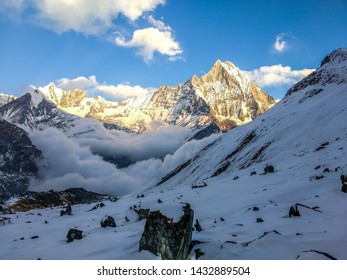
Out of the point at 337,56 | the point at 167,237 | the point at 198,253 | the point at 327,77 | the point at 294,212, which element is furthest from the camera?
the point at 337,56

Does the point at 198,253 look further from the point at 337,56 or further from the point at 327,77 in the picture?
the point at 337,56

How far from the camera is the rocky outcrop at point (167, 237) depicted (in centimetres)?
1314

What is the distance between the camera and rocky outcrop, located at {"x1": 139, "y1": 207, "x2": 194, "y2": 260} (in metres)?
13.1

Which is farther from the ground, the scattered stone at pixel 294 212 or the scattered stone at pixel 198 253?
the scattered stone at pixel 294 212

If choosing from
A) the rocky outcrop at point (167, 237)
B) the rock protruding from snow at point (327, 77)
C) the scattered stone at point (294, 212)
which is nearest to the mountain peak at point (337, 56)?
the rock protruding from snow at point (327, 77)

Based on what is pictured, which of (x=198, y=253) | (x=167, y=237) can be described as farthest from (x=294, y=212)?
(x=167, y=237)

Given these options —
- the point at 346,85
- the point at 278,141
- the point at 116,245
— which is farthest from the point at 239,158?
the point at 116,245

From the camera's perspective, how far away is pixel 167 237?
13.3 m

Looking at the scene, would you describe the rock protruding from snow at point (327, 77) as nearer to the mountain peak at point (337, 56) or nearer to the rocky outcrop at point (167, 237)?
the mountain peak at point (337, 56)

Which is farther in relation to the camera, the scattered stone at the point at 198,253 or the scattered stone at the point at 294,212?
the scattered stone at the point at 294,212

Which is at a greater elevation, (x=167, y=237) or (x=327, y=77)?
(x=327, y=77)
